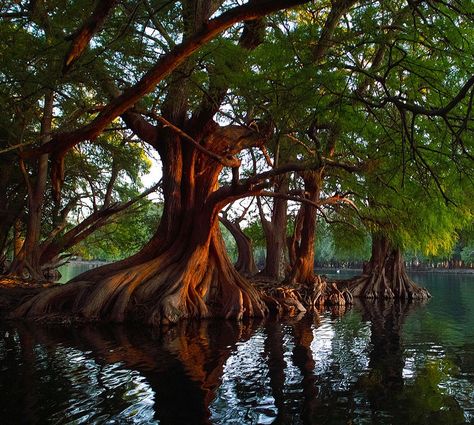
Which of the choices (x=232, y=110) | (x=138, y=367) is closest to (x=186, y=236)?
(x=232, y=110)

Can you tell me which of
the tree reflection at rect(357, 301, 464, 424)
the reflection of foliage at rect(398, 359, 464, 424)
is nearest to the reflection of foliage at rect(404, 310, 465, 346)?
the tree reflection at rect(357, 301, 464, 424)

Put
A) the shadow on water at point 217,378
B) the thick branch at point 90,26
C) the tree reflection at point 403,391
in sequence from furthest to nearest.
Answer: the tree reflection at point 403,391 → the shadow on water at point 217,378 → the thick branch at point 90,26

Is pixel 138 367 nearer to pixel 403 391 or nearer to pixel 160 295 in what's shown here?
pixel 403 391

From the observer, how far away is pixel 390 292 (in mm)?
24734

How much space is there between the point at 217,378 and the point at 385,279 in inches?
782

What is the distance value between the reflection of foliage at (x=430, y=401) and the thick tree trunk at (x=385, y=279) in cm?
1731

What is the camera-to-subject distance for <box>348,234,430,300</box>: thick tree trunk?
24859mm

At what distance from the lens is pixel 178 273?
43.7ft

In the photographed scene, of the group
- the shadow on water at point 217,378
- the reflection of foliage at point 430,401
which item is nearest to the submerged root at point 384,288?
the shadow on water at point 217,378

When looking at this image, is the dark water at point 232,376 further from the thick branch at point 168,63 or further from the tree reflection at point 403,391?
the thick branch at point 168,63

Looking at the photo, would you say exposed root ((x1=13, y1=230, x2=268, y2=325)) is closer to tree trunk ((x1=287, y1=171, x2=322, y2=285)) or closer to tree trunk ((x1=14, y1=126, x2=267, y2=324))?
tree trunk ((x1=14, y1=126, x2=267, y2=324))

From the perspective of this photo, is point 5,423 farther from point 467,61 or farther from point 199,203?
point 199,203

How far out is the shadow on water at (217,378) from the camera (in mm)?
5484

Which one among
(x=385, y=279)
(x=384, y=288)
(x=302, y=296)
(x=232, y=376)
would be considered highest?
(x=385, y=279)
